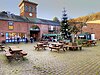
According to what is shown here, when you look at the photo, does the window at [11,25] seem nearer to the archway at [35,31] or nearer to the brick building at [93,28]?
the archway at [35,31]

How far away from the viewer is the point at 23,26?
29906mm

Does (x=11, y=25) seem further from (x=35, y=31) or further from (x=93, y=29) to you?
(x=93, y=29)

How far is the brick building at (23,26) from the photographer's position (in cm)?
2692

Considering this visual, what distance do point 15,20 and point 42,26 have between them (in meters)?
7.67

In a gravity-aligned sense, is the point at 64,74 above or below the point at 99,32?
below

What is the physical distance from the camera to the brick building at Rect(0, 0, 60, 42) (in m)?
26.9

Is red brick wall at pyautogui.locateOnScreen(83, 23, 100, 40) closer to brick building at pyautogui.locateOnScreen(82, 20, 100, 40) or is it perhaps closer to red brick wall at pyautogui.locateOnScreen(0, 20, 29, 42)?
brick building at pyautogui.locateOnScreen(82, 20, 100, 40)

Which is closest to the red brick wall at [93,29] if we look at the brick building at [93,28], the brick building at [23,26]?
the brick building at [93,28]

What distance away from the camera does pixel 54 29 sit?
36.9 metres

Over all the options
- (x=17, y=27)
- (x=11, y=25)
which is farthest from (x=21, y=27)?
(x=11, y=25)

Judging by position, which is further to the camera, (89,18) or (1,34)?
(89,18)

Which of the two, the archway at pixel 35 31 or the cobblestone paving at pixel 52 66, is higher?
the archway at pixel 35 31

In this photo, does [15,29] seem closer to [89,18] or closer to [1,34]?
[1,34]

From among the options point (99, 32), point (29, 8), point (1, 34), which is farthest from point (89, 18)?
point (1, 34)
